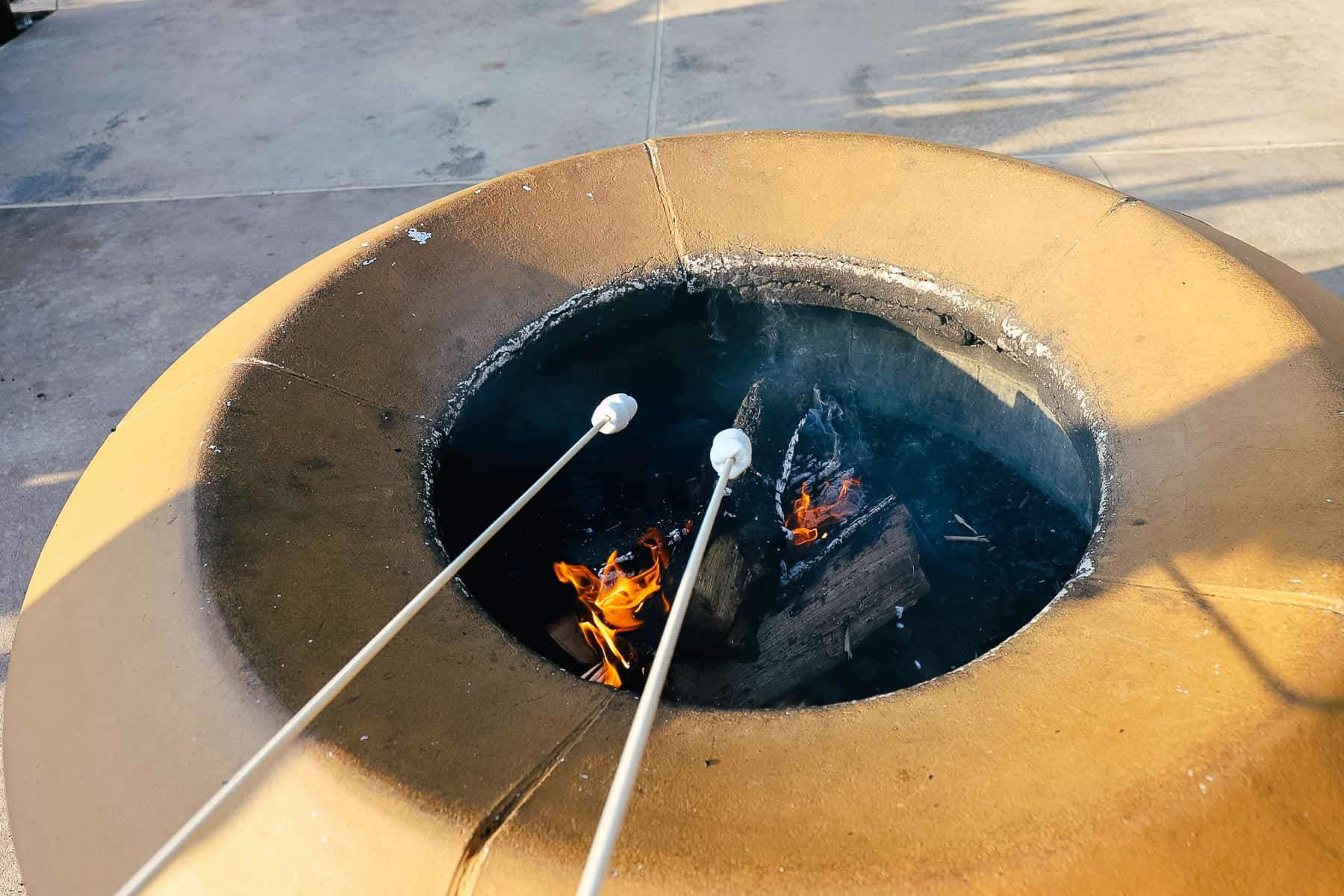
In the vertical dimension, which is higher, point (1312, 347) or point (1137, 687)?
point (1312, 347)

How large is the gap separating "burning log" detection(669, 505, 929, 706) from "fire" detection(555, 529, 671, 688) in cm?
13

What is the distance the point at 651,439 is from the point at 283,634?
1226 millimetres

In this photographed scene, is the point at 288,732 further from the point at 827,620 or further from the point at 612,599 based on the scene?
the point at 827,620

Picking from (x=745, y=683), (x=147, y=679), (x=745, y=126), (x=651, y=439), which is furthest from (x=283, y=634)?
(x=745, y=126)

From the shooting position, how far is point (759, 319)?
7.70 ft

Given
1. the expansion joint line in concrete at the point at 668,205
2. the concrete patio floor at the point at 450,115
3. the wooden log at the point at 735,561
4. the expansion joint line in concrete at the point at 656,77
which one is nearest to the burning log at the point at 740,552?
the wooden log at the point at 735,561

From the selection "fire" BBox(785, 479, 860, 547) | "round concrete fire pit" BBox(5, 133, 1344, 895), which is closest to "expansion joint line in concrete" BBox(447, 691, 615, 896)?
"round concrete fire pit" BBox(5, 133, 1344, 895)

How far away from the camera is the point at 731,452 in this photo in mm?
1529

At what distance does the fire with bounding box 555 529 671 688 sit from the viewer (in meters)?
1.90

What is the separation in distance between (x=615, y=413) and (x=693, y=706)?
0.61m

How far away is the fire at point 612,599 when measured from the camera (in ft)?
6.23

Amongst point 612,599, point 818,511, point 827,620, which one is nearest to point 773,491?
point 818,511

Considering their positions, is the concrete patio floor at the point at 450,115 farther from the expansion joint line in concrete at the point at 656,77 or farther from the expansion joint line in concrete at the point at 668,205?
the expansion joint line in concrete at the point at 668,205

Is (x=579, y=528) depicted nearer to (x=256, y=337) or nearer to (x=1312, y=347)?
(x=256, y=337)
